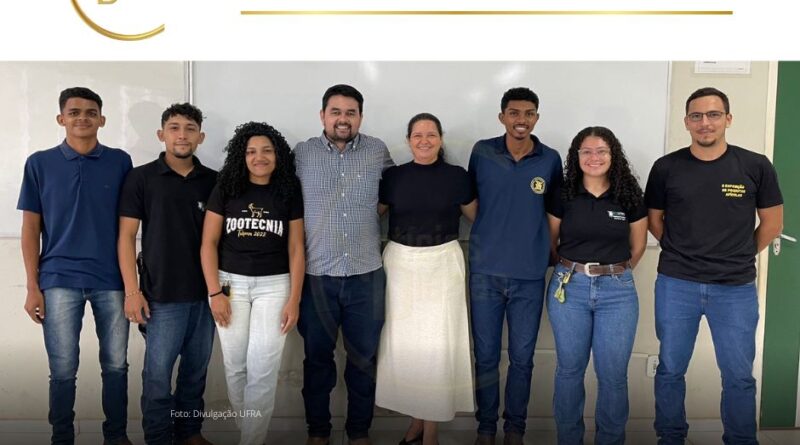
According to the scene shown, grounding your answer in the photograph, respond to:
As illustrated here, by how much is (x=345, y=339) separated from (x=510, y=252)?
27.8 inches

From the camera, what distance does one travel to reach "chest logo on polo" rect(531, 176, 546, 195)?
6.35 ft

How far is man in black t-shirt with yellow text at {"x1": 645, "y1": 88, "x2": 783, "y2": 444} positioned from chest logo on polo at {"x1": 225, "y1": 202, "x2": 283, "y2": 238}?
137 centimetres

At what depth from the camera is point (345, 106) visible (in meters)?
1.90

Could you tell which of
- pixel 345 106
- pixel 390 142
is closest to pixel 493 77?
pixel 390 142

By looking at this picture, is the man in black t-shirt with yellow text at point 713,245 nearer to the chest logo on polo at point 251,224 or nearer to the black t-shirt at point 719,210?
the black t-shirt at point 719,210

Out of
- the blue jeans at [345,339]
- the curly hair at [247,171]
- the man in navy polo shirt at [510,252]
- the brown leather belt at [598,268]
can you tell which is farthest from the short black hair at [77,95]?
the brown leather belt at [598,268]

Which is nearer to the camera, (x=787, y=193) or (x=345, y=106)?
(x=345, y=106)

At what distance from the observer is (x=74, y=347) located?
183 cm

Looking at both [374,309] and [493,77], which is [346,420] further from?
[493,77]

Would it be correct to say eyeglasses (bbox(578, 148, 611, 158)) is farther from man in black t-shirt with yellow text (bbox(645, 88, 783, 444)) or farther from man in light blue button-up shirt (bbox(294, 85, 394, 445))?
man in light blue button-up shirt (bbox(294, 85, 394, 445))

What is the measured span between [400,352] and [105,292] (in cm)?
106

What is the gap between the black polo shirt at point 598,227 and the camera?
180 cm

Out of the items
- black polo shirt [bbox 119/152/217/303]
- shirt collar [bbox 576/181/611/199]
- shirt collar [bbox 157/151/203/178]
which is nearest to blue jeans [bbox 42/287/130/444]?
black polo shirt [bbox 119/152/217/303]
